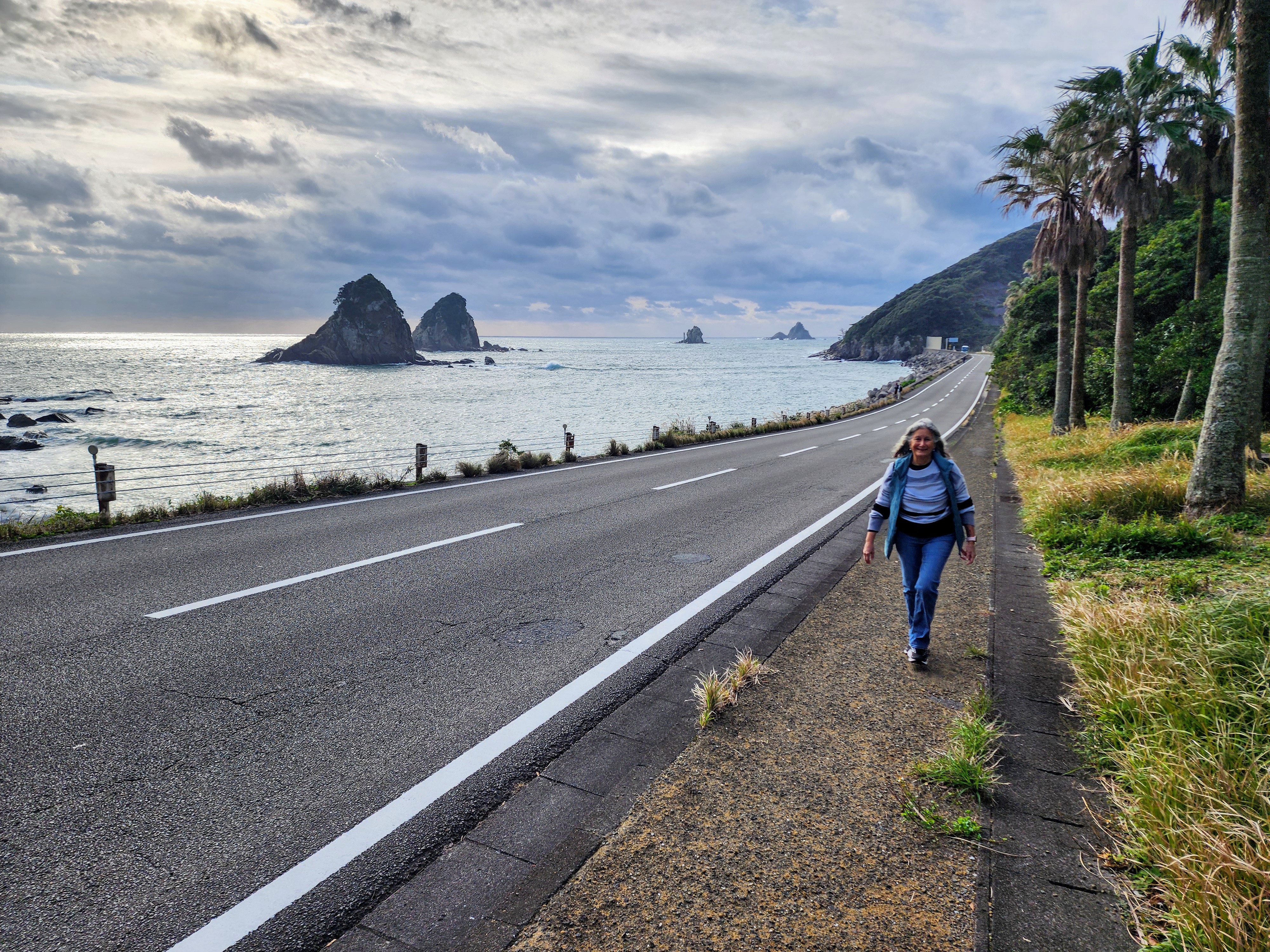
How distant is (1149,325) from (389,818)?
29.8m

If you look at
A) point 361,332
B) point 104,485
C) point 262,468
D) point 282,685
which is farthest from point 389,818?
point 361,332

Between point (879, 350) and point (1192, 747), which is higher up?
point (879, 350)

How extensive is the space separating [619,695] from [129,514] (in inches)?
355

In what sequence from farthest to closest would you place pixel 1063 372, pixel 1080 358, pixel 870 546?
pixel 1063 372
pixel 1080 358
pixel 870 546

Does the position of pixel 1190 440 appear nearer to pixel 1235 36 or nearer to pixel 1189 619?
pixel 1235 36

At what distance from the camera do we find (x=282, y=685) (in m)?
4.42

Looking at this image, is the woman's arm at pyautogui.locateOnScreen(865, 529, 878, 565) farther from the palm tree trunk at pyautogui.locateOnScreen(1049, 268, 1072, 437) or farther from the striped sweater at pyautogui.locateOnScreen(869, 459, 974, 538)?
the palm tree trunk at pyautogui.locateOnScreen(1049, 268, 1072, 437)

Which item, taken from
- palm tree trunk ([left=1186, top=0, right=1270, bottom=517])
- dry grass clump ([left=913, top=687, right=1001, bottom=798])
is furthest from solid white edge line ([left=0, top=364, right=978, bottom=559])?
palm tree trunk ([left=1186, top=0, right=1270, bottom=517])

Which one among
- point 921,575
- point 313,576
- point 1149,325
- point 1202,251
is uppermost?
point 1202,251

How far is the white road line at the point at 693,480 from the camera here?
1308 cm

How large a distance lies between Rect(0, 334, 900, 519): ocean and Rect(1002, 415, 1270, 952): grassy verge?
11.9 m

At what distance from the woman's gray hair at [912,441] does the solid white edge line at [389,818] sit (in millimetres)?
2317

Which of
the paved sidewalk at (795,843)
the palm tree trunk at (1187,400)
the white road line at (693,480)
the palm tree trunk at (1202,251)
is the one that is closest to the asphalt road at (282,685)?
the paved sidewalk at (795,843)

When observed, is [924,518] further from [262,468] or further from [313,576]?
A: [262,468]
